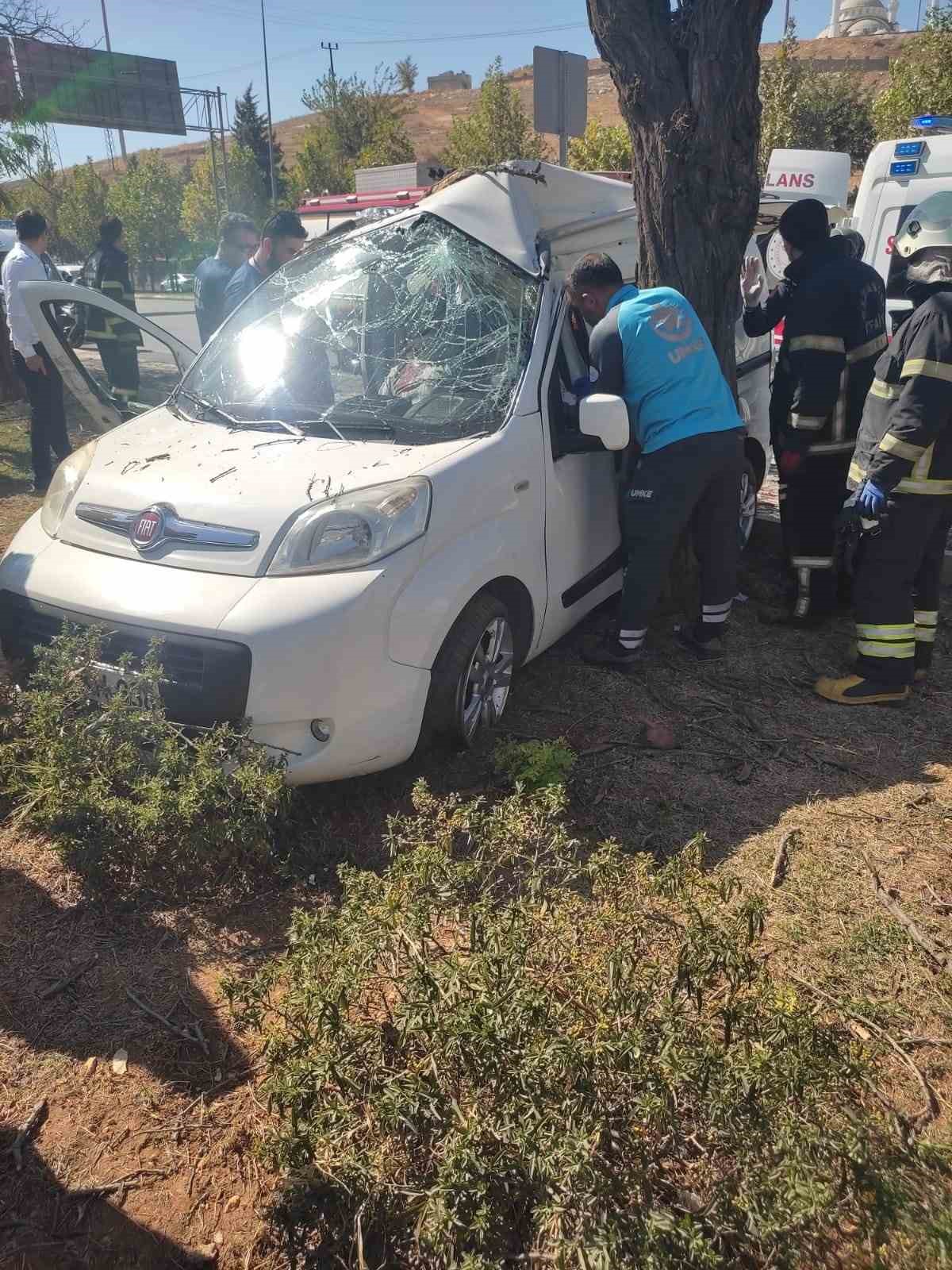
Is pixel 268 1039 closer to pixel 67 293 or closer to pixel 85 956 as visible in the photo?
pixel 85 956

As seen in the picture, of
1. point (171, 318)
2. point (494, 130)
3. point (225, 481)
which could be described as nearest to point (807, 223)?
point (225, 481)

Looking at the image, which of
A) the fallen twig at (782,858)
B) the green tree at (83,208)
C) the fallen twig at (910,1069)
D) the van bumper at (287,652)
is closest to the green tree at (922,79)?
the fallen twig at (782,858)

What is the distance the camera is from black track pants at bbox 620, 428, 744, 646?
4.11 metres

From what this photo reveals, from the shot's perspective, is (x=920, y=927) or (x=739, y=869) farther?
(x=739, y=869)

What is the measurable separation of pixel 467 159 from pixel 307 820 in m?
32.8

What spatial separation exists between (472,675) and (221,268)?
546 cm

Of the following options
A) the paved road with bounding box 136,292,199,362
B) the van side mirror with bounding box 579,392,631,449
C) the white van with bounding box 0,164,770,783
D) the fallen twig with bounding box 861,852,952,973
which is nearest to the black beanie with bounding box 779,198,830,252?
the white van with bounding box 0,164,770,783

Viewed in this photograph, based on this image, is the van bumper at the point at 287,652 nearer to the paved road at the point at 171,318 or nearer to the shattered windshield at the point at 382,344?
the shattered windshield at the point at 382,344

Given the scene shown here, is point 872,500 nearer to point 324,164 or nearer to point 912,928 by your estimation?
point 912,928

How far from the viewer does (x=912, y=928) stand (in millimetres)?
2719

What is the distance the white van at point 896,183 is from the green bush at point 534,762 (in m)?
5.77

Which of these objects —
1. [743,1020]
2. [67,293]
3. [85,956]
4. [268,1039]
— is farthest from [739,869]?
[67,293]

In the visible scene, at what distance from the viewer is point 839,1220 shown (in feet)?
5.26

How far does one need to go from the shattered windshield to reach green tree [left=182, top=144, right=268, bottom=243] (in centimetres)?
5106
